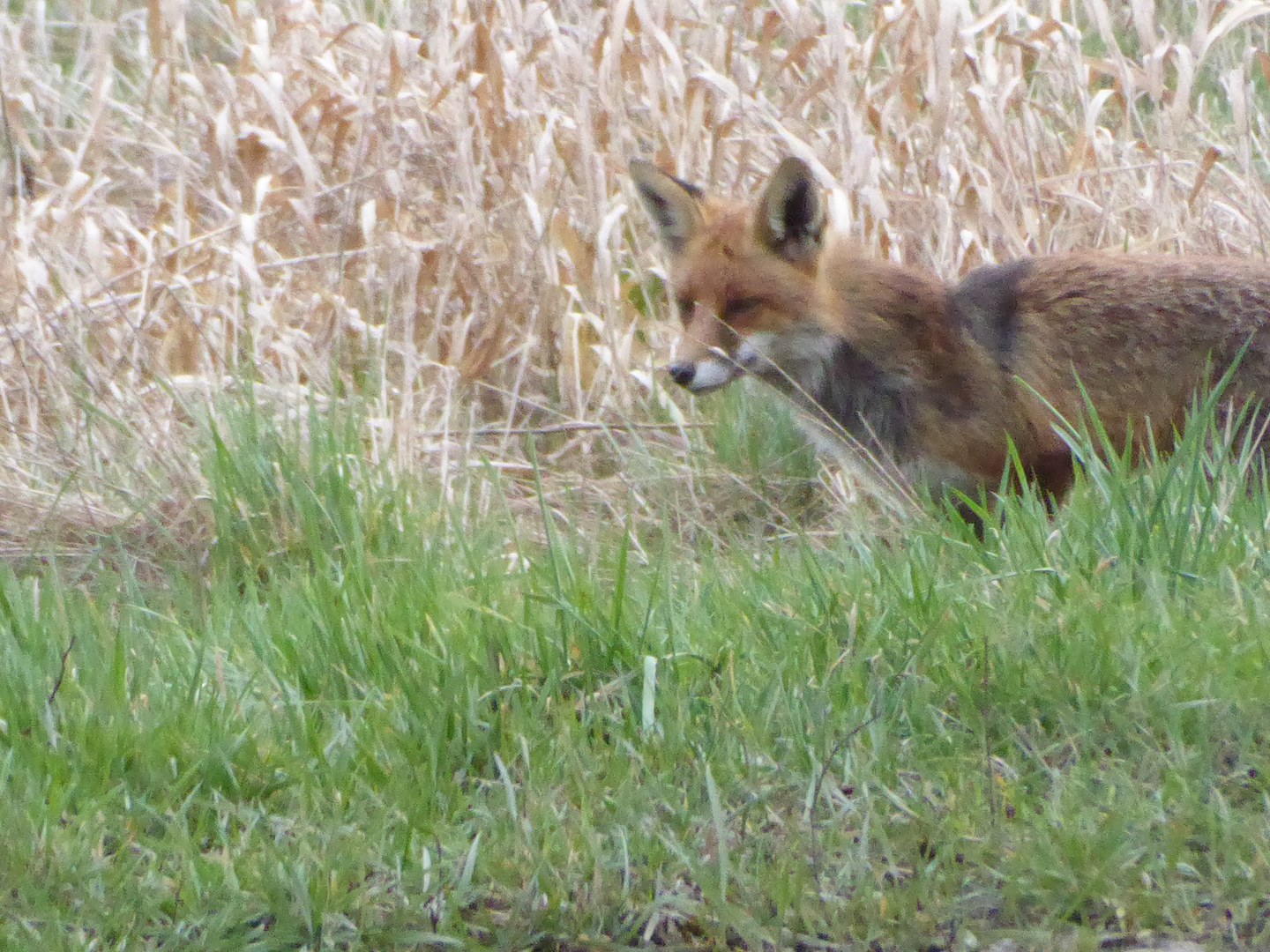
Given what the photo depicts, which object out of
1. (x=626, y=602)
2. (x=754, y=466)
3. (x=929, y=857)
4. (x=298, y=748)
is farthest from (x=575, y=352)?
(x=929, y=857)

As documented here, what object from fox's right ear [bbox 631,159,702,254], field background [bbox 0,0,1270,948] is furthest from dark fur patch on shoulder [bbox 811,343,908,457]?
fox's right ear [bbox 631,159,702,254]

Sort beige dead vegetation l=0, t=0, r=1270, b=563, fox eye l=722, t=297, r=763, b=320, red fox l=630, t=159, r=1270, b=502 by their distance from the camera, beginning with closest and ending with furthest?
red fox l=630, t=159, r=1270, b=502 → fox eye l=722, t=297, r=763, b=320 → beige dead vegetation l=0, t=0, r=1270, b=563

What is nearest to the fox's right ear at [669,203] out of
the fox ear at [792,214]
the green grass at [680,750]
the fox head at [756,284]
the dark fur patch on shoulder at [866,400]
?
the fox head at [756,284]

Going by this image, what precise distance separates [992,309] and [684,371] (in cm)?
106

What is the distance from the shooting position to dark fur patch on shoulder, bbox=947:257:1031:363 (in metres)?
4.91

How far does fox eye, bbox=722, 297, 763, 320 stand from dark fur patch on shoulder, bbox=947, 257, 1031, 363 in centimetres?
65

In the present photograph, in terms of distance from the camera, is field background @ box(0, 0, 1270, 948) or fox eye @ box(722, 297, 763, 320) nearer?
field background @ box(0, 0, 1270, 948)

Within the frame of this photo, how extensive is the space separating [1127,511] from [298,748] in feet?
5.95

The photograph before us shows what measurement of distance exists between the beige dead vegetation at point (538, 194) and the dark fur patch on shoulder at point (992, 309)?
0.78m

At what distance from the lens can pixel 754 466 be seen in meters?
5.38

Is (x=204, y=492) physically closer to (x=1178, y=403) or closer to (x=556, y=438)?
(x=556, y=438)

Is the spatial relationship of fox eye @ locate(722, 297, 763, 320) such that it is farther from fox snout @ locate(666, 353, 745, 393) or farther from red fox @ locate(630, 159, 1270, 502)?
fox snout @ locate(666, 353, 745, 393)

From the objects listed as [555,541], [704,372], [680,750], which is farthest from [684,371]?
[680,750]

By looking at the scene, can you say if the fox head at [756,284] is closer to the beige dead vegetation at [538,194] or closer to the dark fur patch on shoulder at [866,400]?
the dark fur patch on shoulder at [866,400]
